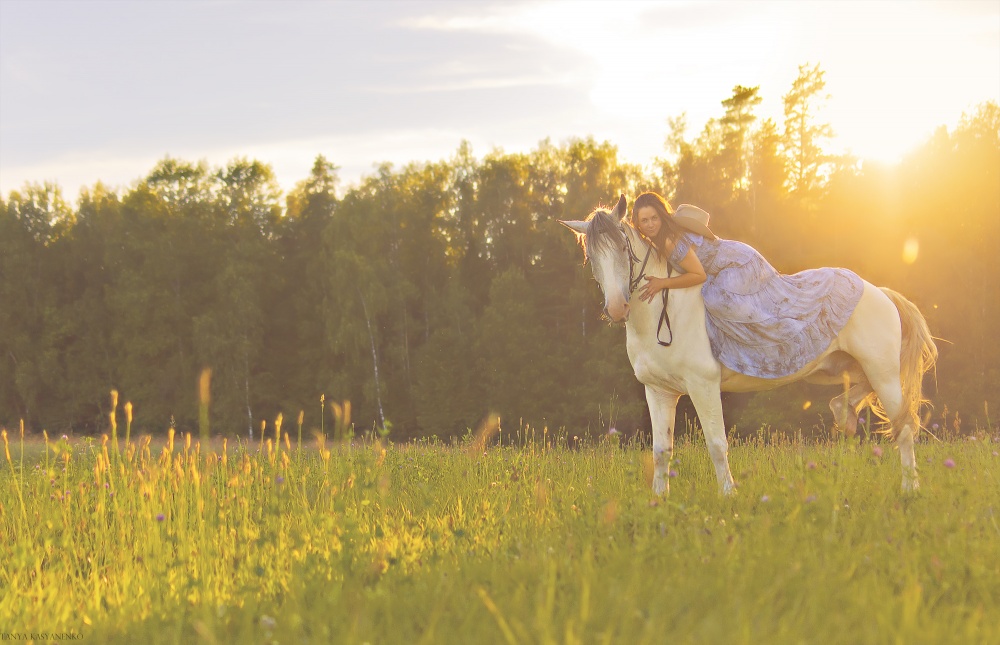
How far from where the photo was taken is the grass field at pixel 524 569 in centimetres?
323

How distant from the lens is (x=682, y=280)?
6207mm

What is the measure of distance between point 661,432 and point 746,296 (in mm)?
1369

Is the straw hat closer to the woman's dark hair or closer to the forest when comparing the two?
the woman's dark hair

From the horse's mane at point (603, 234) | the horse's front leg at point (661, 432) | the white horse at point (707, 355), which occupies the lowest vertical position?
the horse's front leg at point (661, 432)

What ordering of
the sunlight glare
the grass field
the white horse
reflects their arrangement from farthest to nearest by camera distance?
the sunlight glare → the white horse → the grass field

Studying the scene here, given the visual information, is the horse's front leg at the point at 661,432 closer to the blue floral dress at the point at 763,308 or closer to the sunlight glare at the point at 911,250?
the blue floral dress at the point at 763,308

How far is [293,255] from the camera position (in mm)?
46750

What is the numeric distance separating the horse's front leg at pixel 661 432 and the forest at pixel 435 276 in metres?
21.8

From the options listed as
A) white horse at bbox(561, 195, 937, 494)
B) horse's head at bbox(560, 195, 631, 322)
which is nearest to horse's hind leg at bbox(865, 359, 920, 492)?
white horse at bbox(561, 195, 937, 494)

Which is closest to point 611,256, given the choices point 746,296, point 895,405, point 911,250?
point 746,296

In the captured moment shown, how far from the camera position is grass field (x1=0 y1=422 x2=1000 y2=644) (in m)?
3.23

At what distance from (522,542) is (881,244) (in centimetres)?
2953

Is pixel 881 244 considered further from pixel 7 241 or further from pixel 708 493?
pixel 7 241

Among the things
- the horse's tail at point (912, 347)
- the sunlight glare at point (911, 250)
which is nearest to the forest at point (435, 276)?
the sunlight glare at point (911, 250)
